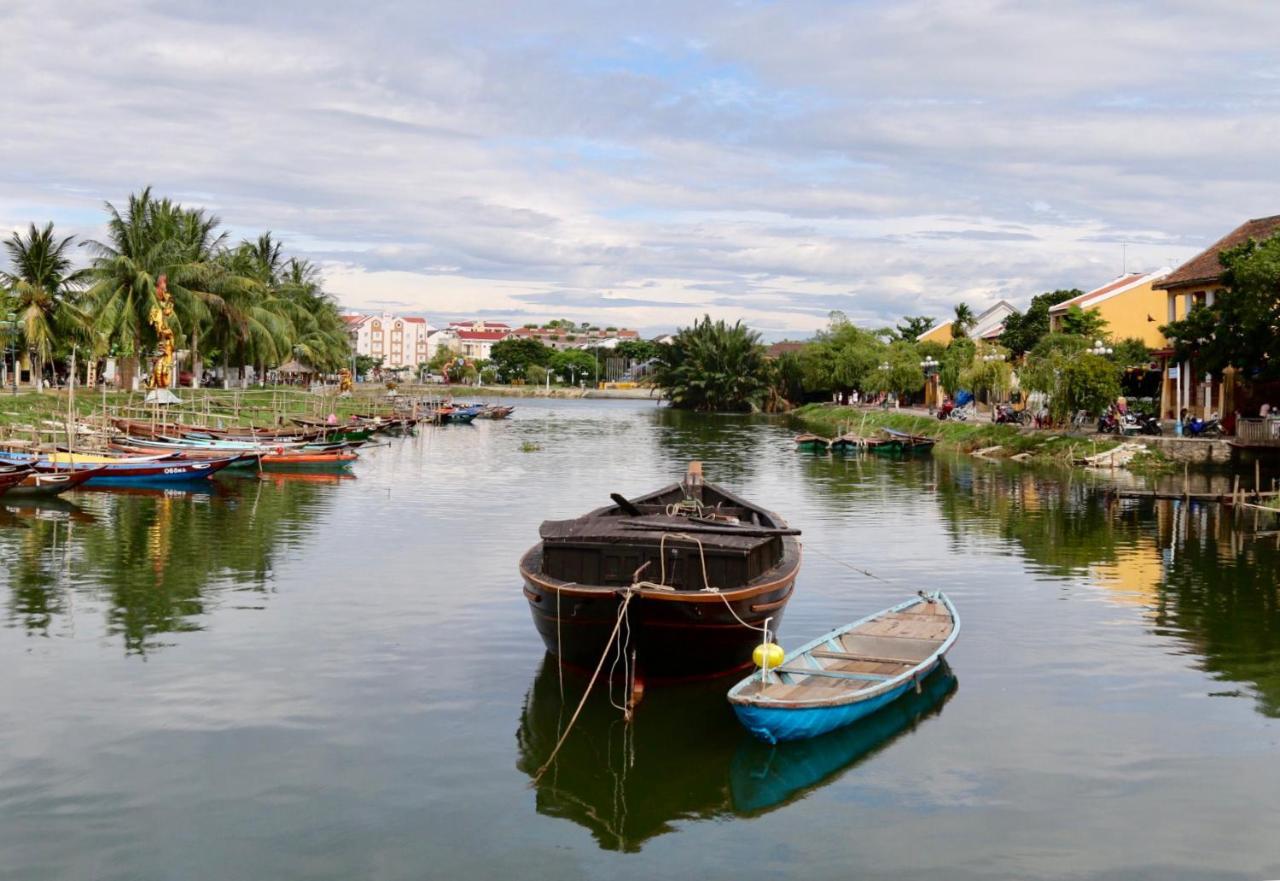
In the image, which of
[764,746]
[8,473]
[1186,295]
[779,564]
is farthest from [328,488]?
[1186,295]

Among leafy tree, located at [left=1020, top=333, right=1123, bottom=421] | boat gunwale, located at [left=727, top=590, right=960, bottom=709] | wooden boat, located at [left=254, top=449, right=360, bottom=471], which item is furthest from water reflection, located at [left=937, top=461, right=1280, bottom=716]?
wooden boat, located at [left=254, top=449, right=360, bottom=471]

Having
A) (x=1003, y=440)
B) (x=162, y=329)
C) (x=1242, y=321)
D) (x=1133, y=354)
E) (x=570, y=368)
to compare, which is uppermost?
(x=570, y=368)

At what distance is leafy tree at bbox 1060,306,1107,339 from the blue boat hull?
56.9 meters

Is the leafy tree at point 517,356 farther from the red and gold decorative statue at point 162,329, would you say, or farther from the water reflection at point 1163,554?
the water reflection at point 1163,554

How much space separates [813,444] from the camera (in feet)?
202

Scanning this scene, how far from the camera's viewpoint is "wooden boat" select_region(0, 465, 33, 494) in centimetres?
3144

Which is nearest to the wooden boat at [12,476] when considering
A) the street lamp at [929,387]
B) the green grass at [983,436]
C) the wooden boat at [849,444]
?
the green grass at [983,436]

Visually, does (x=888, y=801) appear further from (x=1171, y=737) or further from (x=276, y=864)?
(x=276, y=864)

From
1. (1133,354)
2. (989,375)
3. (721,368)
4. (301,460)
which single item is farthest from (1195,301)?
(721,368)

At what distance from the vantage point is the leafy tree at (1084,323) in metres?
67.2

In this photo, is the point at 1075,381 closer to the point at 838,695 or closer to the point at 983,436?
the point at 983,436

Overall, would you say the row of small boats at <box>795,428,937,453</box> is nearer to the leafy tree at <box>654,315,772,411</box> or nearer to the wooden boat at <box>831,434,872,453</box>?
the wooden boat at <box>831,434,872,453</box>

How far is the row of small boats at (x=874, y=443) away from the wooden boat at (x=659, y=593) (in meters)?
43.8

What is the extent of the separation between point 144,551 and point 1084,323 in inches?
2154
